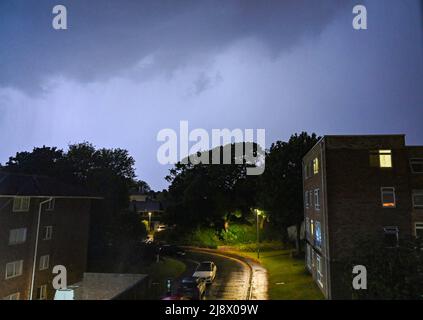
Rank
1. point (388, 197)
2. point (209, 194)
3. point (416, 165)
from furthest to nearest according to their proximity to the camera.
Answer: point (209, 194)
point (416, 165)
point (388, 197)

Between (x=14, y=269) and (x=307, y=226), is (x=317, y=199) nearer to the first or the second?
(x=307, y=226)

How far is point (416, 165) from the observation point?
52.7 feet

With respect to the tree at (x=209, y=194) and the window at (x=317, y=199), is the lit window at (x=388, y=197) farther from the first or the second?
the tree at (x=209, y=194)

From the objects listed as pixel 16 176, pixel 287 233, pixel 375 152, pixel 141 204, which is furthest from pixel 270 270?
pixel 141 204

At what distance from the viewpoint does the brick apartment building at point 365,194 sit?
15.1 metres

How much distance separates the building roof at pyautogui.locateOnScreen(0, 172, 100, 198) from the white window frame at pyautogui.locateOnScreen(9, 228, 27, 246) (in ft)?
7.51

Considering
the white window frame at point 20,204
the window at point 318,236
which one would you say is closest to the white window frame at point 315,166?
the window at point 318,236

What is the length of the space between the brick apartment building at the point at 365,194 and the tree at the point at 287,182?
30.0 feet

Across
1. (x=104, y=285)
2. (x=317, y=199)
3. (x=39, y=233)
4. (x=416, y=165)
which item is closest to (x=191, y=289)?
(x=104, y=285)

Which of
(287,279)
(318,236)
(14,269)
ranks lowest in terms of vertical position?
(287,279)

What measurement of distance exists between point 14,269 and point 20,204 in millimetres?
3443

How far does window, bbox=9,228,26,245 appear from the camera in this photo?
14.6 m

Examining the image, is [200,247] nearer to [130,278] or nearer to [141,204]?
[141,204]
